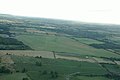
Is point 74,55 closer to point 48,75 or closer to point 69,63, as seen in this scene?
point 69,63

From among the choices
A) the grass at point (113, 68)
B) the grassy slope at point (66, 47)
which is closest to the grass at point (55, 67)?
the grass at point (113, 68)

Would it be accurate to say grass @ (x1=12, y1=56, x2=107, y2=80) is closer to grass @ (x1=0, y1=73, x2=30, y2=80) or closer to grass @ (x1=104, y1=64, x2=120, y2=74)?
grass @ (x1=0, y1=73, x2=30, y2=80)

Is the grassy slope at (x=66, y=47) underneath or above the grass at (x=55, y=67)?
underneath

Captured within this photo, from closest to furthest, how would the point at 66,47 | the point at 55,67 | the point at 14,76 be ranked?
the point at 14,76 → the point at 55,67 → the point at 66,47

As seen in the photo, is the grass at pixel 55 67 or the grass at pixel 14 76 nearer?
the grass at pixel 14 76

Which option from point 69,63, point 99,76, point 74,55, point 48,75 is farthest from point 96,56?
point 48,75

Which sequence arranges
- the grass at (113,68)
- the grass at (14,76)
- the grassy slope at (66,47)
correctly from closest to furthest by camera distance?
1. the grass at (14,76)
2. the grass at (113,68)
3. the grassy slope at (66,47)

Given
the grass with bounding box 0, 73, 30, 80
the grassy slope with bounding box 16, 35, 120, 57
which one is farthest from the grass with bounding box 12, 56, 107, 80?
the grassy slope with bounding box 16, 35, 120, 57

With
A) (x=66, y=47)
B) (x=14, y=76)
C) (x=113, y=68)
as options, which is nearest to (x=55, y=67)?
(x=14, y=76)

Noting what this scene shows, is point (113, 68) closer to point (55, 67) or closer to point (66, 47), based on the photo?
point (55, 67)

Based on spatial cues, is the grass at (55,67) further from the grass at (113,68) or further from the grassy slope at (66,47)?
the grassy slope at (66,47)

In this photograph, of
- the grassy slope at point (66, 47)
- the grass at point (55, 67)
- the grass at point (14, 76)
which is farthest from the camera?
the grassy slope at point (66, 47)

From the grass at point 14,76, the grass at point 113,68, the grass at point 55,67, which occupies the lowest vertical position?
the grass at point 113,68
